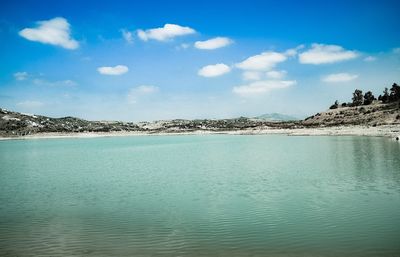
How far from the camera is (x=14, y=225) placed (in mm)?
17203

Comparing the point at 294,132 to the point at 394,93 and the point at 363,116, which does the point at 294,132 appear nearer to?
the point at 363,116

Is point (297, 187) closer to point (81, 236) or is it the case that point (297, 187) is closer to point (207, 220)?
point (207, 220)

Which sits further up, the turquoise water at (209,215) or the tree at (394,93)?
the tree at (394,93)

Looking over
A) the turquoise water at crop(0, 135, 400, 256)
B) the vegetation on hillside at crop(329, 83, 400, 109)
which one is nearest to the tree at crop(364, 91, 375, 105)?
the vegetation on hillside at crop(329, 83, 400, 109)

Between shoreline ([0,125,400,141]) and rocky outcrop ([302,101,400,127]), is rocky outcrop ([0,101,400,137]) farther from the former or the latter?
shoreline ([0,125,400,141])

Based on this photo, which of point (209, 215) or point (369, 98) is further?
point (369, 98)

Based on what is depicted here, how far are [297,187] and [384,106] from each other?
4423 inches

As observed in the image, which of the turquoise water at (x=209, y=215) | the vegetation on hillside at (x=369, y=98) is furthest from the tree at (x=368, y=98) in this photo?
the turquoise water at (x=209, y=215)

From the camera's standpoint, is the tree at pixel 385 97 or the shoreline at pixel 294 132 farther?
the tree at pixel 385 97

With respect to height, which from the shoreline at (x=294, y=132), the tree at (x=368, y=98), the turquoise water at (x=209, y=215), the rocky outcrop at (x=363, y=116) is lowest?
the turquoise water at (x=209, y=215)

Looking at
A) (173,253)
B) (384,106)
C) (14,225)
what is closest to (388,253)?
(173,253)

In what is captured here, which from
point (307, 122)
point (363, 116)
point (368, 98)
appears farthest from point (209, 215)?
point (368, 98)

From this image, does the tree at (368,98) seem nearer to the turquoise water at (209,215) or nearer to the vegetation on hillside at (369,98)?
the vegetation on hillside at (369,98)

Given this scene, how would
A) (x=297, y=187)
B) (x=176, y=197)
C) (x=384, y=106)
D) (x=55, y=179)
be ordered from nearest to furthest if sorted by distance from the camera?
(x=176, y=197)
(x=297, y=187)
(x=55, y=179)
(x=384, y=106)
